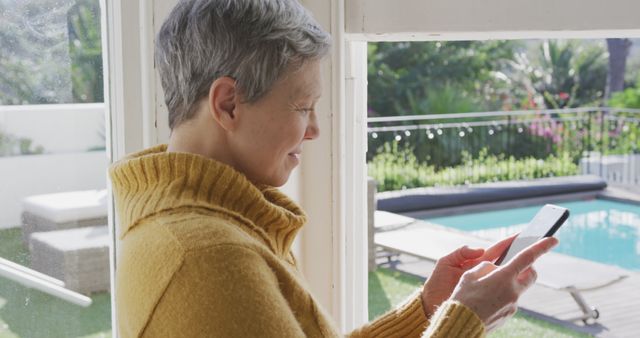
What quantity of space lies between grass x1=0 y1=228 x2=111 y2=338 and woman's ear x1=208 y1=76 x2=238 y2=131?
63 cm

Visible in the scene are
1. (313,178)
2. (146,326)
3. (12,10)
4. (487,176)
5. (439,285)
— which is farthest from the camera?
(487,176)

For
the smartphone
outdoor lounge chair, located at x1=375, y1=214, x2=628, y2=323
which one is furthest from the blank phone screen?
outdoor lounge chair, located at x1=375, y1=214, x2=628, y2=323

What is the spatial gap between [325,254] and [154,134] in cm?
41

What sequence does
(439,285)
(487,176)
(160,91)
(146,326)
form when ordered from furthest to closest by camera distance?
(487,176) → (160,91) → (439,285) → (146,326)

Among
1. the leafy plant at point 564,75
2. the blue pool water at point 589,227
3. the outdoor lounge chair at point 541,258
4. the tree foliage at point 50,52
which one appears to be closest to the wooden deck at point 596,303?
the outdoor lounge chair at point 541,258

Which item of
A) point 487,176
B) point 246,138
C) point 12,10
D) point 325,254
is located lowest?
point 487,176

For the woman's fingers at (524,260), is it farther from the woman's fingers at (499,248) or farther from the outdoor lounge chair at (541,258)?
the outdoor lounge chair at (541,258)

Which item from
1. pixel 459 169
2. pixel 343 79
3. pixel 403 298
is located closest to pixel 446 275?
pixel 343 79

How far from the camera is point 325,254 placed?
1.68 meters

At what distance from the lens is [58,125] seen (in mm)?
1463

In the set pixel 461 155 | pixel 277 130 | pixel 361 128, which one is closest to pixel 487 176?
pixel 461 155

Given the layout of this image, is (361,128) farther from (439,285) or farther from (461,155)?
(461,155)

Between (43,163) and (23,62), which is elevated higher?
(23,62)

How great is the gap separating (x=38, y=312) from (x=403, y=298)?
8.84ft
